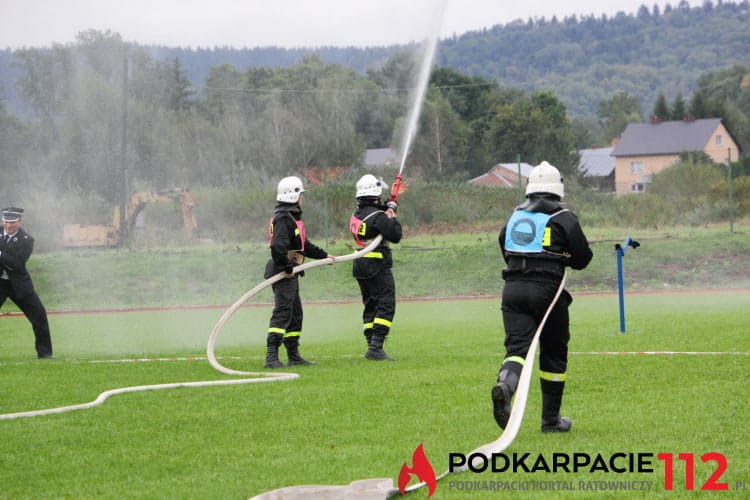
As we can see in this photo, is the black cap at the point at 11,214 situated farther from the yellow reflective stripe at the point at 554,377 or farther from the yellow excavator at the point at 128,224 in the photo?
the yellow excavator at the point at 128,224

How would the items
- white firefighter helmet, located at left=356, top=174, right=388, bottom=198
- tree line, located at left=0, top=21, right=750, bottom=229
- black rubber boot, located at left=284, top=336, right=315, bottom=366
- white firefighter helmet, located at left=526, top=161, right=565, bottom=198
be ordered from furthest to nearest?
tree line, located at left=0, top=21, right=750, bottom=229
white firefighter helmet, located at left=356, top=174, right=388, bottom=198
black rubber boot, located at left=284, top=336, right=315, bottom=366
white firefighter helmet, located at left=526, top=161, right=565, bottom=198

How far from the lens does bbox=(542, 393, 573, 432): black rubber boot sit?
828 cm

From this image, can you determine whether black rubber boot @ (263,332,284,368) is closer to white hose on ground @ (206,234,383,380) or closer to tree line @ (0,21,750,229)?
white hose on ground @ (206,234,383,380)

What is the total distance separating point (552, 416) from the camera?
Answer: 8.29 metres

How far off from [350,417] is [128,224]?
87.9ft

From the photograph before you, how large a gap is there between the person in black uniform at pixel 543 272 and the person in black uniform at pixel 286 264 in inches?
190

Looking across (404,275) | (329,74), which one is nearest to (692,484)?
(404,275)

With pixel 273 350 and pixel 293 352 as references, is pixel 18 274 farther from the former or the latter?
pixel 293 352

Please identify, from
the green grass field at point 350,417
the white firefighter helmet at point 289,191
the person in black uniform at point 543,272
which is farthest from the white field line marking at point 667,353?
the person in black uniform at point 543,272

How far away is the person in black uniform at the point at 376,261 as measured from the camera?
1338 centimetres

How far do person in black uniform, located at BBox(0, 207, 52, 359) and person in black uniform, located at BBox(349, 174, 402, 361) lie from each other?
189 inches

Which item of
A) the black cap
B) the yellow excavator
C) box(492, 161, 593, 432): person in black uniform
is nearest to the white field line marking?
box(492, 161, 593, 432): person in black uniform

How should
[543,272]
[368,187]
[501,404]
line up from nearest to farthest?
[501,404] < [543,272] < [368,187]

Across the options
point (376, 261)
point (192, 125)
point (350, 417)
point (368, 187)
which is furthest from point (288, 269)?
point (192, 125)
